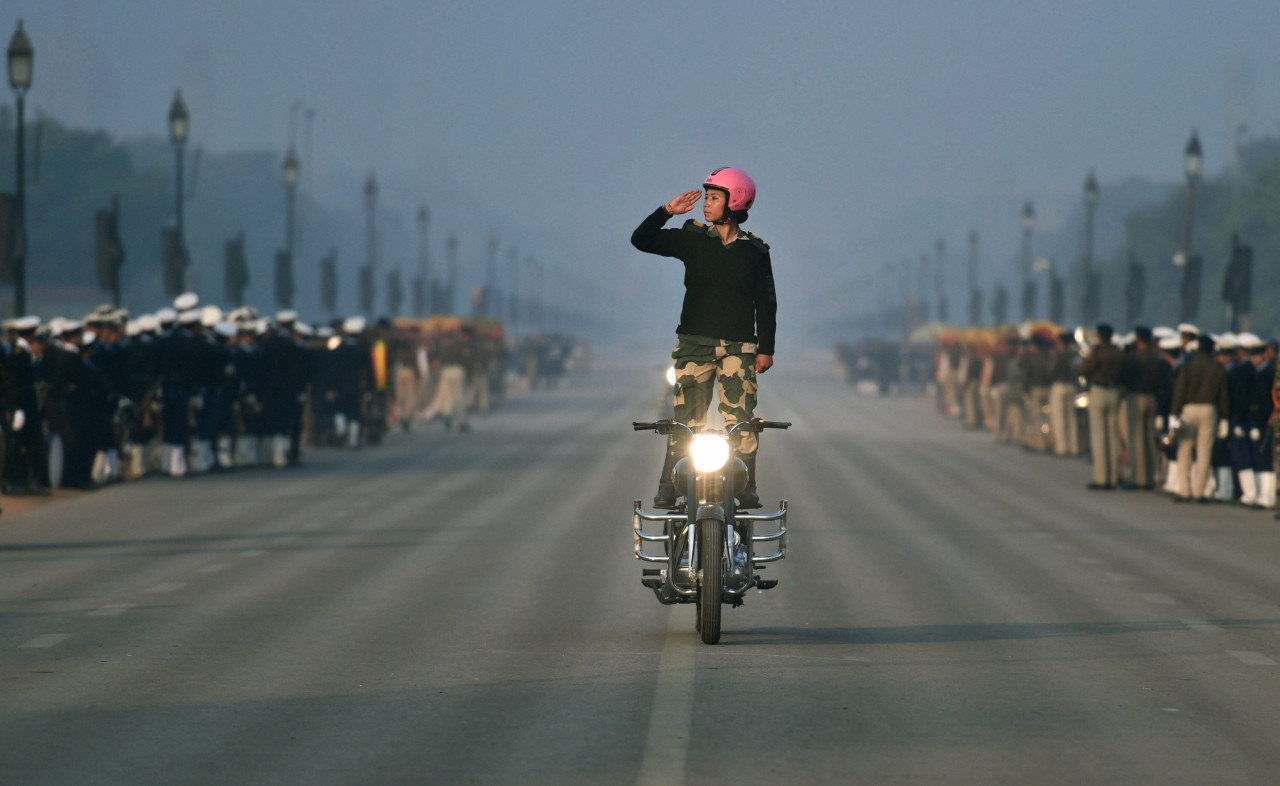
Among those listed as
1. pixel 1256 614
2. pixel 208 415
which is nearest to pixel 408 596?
pixel 1256 614

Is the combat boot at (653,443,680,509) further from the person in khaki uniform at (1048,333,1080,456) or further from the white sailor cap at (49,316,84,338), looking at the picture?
the person in khaki uniform at (1048,333,1080,456)

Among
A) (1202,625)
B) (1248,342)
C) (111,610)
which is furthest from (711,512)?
(1248,342)

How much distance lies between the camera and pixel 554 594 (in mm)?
12547

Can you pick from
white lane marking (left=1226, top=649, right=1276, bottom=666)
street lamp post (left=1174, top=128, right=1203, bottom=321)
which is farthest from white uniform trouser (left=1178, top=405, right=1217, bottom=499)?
street lamp post (left=1174, top=128, right=1203, bottom=321)

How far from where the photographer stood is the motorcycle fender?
9.75 m

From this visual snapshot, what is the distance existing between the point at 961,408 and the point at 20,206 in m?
23.8

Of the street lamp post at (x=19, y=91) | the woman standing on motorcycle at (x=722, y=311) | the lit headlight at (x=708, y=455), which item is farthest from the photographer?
the street lamp post at (x=19, y=91)

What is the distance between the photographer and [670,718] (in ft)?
26.7

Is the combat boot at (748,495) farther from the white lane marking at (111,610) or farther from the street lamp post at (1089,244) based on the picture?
the street lamp post at (1089,244)

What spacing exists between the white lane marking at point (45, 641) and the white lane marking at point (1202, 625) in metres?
6.21

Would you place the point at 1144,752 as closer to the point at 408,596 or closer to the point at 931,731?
the point at 931,731

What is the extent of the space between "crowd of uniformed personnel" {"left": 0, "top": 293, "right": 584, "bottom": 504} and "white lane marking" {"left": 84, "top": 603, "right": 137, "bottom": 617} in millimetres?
5686

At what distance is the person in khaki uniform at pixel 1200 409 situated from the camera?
69.5 feet

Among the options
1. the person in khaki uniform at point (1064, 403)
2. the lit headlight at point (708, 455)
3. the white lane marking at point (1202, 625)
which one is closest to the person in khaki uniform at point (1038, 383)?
the person in khaki uniform at point (1064, 403)
